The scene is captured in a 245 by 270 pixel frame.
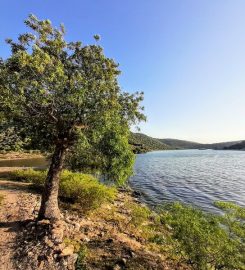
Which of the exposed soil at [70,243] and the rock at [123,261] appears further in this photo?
the rock at [123,261]

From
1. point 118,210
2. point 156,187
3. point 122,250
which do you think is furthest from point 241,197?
point 122,250

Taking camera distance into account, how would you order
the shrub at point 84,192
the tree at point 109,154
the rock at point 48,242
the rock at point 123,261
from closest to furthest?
the rock at point 123,261 < the rock at point 48,242 < the tree at point 109,154 < the shrub at point 84,192

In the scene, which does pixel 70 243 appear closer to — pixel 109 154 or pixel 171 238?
pixel 171 238

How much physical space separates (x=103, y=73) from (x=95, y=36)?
102 inches

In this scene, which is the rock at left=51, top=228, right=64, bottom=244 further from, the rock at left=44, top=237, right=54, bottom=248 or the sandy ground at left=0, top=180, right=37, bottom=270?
the sandy ground at left=0, top=180, right=37, bottom=270

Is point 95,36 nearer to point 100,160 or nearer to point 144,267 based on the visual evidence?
point 100,160

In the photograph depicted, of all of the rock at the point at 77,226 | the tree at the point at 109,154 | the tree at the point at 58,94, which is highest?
the tree at the point at 58,94

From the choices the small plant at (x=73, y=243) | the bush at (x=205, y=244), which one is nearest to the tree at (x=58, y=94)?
the small plant at (x=73, y=243)

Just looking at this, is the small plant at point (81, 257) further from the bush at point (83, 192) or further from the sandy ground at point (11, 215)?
the bush at point (83, 192)

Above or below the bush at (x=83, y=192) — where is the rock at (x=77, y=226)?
below

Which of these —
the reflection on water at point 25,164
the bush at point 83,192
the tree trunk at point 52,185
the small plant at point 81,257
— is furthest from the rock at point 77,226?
the reflection on water at point 25,164

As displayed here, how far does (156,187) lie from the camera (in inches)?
1984

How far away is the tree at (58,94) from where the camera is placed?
1402 centimetres

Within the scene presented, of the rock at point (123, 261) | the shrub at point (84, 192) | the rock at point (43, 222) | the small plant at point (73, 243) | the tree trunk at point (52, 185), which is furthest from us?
the shrub at point (84, 192)
